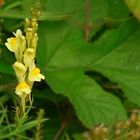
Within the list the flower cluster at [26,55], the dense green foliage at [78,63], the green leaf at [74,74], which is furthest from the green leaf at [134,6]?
the flower cluster at [26,55]

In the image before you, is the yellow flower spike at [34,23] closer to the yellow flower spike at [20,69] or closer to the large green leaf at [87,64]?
the yellow flower spike at [20,69]

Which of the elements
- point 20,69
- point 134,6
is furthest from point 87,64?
point 20,69

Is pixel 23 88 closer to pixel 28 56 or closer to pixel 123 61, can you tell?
pixel 28 56

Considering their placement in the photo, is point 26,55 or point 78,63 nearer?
point 26,55

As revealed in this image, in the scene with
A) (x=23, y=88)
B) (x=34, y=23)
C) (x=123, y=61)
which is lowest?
(x=123, y=61)

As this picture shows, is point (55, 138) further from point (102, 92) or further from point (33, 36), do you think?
point (33, 36)

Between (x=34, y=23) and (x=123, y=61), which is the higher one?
(x=34, y=23)

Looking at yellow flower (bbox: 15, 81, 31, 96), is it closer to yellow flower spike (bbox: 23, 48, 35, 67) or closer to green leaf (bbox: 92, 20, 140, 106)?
yellow flower spike (bbox: 23, 48, 35, 67)
